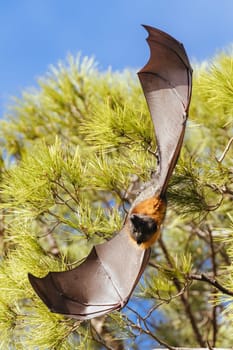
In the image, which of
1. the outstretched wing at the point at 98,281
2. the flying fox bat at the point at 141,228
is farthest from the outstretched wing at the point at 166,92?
the outstretched wing at the point at 98,281

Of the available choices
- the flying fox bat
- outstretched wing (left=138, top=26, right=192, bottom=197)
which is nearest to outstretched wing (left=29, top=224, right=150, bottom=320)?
the flying fox bat

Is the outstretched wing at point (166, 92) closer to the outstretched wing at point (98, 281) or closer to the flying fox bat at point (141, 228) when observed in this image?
the flying fox bat at point (141, 228)

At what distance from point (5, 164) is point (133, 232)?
73 centimetres

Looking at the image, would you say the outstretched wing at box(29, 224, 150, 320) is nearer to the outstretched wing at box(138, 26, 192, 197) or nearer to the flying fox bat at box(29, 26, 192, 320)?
the flying fox bat at box(29, 26, 192, 320)

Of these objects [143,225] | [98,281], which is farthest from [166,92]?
[98,281]

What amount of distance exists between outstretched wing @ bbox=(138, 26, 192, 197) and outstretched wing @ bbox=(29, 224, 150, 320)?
0.17 metres

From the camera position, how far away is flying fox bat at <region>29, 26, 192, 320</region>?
5.24 ft

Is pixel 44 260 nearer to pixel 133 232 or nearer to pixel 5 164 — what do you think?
pixel 133 232

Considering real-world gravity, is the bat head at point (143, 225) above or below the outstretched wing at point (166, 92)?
below

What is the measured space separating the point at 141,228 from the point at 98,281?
7.9 inches

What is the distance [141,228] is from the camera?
62.2 inches

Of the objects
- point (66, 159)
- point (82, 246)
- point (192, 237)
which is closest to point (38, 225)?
point (82, 246)

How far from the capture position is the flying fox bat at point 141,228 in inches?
62.9

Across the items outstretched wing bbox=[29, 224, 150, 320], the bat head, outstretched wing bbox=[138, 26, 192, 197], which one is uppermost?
outstretched wing bbox=[138, 26, 192, 197]
